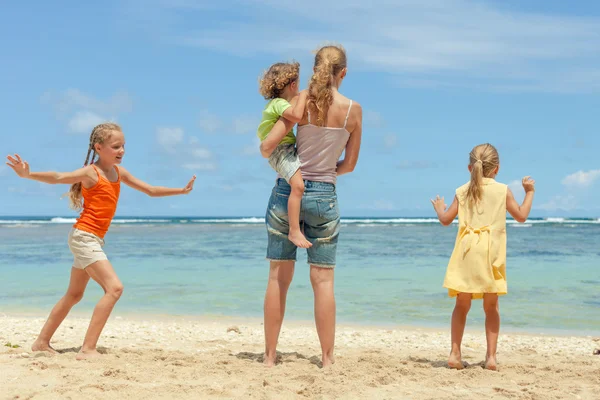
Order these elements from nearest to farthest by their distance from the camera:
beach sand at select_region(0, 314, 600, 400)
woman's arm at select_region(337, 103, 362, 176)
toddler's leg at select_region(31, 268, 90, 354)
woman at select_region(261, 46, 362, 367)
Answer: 1. beach sand at select_region(0, 314, 600, 400)
2. woman at select_region(261, 46, 362, 367)
3. woman's arm at select_region(337, 103, 362, 176)
4. toddler's leg at select_region(31, 268, 90, 354)

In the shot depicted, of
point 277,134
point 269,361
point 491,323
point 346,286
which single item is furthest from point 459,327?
point 346,286

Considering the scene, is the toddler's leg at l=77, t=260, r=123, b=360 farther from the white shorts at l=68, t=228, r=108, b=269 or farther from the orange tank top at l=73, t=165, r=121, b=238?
the orange tank top at l=73, t=165, r=121, b=238

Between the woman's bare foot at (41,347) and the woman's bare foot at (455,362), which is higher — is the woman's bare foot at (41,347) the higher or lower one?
the lower one

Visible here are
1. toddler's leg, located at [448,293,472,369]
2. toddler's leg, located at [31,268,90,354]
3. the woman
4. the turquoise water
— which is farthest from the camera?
the turquoise water

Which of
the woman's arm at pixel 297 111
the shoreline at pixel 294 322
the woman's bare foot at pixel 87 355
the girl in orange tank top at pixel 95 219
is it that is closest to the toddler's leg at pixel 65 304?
the girl in orange tank top at pixel 95 219

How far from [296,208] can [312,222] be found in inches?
7.7

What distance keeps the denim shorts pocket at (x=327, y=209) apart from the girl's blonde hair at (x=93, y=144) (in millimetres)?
1813

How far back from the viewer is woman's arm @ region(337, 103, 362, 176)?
178 inches

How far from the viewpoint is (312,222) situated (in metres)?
4.44

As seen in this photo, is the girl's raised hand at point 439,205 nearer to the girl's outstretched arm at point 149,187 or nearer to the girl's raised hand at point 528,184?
the girl's raised hand at point 528,184

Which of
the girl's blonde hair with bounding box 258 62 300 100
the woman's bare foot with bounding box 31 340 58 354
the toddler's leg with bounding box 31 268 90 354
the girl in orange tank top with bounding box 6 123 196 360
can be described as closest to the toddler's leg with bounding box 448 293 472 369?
the girl's blonde hair with bounding box 258 62 300 100

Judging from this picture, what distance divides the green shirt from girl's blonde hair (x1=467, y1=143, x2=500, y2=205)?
4.75 feet

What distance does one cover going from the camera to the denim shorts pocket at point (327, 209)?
4.41 m

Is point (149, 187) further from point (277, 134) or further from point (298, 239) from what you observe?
point (298, 239)
